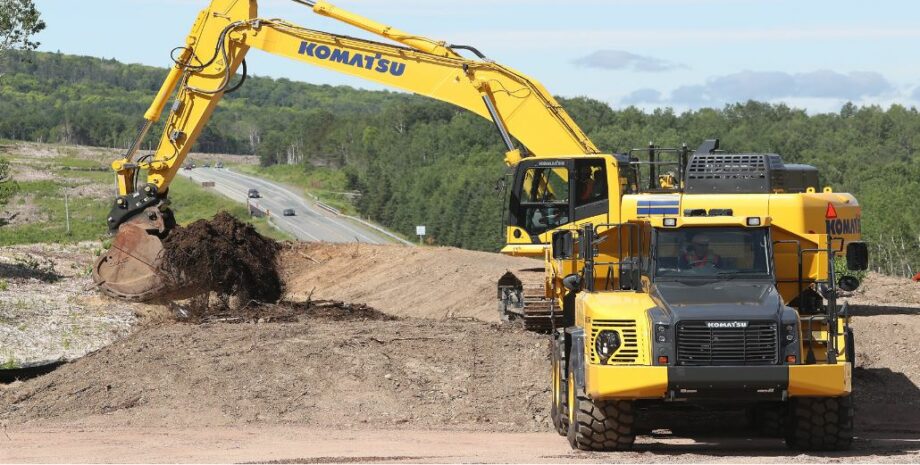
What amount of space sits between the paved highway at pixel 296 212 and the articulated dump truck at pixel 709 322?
5266 centimetres

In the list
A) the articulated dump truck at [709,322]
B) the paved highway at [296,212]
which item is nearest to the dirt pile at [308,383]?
the articulated dump truck at [709,322]

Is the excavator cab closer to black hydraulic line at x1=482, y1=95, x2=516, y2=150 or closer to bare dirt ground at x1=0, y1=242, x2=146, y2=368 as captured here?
black hydraulic line at x1=482, y1=95, x2=516, y2=150

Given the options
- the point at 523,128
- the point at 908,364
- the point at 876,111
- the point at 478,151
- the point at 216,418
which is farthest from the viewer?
the point at 876,111

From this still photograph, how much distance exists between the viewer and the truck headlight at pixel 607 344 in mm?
13586

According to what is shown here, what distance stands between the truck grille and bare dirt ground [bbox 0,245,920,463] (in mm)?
952

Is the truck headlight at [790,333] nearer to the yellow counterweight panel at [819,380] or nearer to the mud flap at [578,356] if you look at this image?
the yellow counterweight panel at [819,380]

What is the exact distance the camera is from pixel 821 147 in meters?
124

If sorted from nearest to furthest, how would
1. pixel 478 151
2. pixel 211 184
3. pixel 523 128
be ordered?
pixel 523 128 → pixel 211 184 → pixel 478 151

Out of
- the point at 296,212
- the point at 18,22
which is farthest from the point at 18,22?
the point at 296,212

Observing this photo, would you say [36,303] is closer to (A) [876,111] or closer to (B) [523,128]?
(B) [523,128]

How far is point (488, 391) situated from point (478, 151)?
11117 centimetres

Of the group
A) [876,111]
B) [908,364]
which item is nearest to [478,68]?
[908,364]

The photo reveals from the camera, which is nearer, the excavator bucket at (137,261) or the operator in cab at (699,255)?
the operator in cab at (699,255)

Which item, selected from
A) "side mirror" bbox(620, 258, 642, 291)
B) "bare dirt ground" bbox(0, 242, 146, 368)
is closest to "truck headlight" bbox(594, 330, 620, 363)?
"side mirror" bbox(620, 258, 642, 291)
